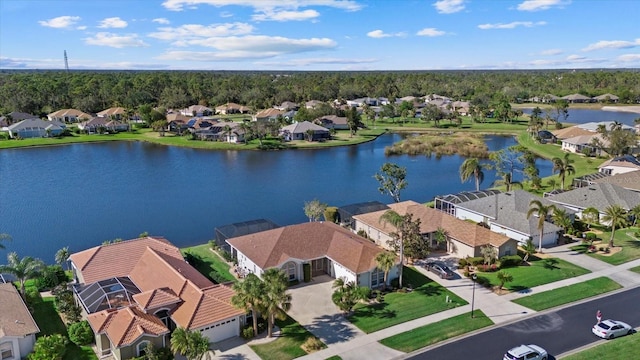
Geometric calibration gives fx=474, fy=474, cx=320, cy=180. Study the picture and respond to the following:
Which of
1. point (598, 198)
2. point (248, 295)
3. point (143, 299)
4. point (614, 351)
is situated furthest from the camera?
point (598, 198)

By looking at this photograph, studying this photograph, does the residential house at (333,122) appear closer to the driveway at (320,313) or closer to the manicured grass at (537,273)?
the manicured grass at (537,273)

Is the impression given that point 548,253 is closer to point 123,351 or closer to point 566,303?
point 566,303

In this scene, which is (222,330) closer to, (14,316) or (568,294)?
(14,316)

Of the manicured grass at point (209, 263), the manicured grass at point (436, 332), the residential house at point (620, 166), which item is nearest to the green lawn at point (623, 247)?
the manicured grass at point (436, 332)

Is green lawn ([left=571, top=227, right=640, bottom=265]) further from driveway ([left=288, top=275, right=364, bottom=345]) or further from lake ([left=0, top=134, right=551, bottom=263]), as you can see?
driveway ([left=288, top=275, right=364, bottom=345])

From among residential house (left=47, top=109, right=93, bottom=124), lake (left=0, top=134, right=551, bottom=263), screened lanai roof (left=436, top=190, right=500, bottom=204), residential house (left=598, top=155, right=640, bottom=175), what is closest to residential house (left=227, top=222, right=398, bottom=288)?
lake (left=0, top=134, right=551, bottom=263)

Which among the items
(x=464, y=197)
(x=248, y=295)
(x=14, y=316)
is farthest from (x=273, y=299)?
(x=464, y=197)
